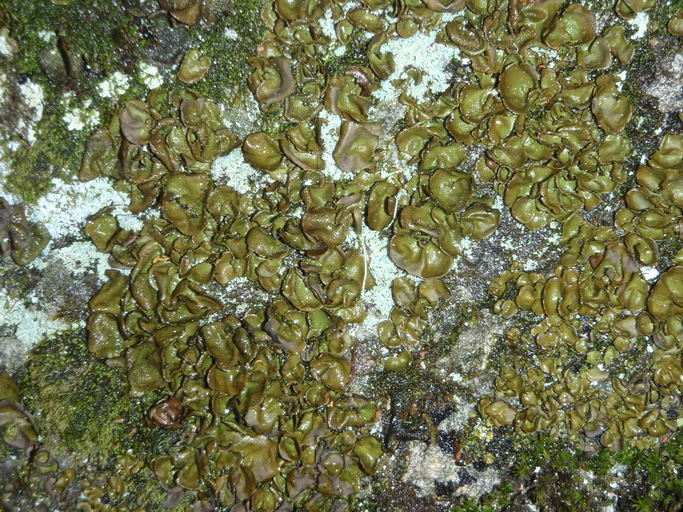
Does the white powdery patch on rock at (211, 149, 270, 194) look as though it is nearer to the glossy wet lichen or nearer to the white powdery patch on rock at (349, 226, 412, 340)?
the glossy wet lichen

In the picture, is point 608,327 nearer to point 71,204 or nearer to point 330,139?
point 330,139

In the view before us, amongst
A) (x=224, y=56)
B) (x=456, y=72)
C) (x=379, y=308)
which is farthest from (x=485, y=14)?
(x=379, y=308)

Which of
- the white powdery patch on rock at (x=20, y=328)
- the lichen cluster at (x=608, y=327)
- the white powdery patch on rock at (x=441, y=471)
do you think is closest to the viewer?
the lichen cluster at (x=608, y=327)

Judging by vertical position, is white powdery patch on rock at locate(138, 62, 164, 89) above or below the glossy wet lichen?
above

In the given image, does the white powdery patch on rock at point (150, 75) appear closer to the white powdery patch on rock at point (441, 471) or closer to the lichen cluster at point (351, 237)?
the lichen cluster at point (351, 237)

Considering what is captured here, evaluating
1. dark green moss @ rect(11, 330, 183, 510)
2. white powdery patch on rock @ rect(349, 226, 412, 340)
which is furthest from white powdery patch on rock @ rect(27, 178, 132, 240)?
white powdery patch on rock @ rect(349, 226, 412, 340)

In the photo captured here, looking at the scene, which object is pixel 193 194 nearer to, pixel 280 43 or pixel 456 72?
pixel 280 43

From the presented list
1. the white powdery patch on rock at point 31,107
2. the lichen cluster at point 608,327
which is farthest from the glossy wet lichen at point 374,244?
the white powdery patch on rock at point 31,107

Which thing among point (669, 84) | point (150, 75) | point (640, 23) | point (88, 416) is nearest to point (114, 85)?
point (150, 75)

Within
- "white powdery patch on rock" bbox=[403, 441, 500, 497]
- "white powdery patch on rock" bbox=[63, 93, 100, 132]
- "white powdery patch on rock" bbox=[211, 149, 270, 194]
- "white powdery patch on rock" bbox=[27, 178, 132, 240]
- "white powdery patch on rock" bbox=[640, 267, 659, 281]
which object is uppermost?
"white powdery patch on rock" bbox=[63, 93, 100, 132]
